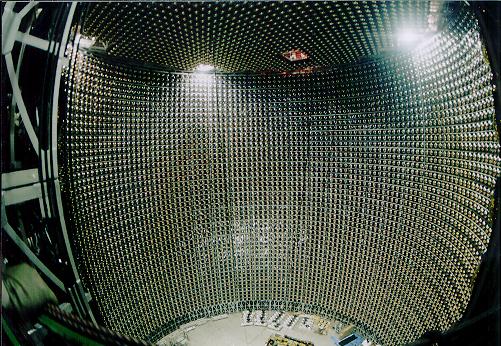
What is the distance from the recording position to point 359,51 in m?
5.20

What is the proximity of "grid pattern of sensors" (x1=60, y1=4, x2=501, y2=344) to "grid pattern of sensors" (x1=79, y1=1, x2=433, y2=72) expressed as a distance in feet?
1.43

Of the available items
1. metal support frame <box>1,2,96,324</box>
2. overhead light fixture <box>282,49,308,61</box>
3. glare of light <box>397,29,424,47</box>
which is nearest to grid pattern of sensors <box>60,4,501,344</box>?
glare of light <box>397,29,424,47</box>

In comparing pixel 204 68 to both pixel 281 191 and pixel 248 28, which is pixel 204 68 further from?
pixel 281 191

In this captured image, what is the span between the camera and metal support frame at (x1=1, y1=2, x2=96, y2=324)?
323 cm

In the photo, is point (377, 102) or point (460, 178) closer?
point (460, 178)

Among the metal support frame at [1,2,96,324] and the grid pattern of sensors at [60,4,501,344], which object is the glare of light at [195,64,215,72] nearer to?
the grid pattern of sensors at [60,4,501,344]

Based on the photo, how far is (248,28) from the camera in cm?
452

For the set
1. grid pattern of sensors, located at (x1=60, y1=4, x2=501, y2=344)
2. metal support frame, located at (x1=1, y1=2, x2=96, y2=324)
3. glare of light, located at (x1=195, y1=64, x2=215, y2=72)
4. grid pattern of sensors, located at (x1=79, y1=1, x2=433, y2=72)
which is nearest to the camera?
metal support frame, located at (x1=1, y1=2, x2=96, y2=324)

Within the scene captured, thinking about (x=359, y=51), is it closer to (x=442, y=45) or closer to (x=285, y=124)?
(x=442, y=45)

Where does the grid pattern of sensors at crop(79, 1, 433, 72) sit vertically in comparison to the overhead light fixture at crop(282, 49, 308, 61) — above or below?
above

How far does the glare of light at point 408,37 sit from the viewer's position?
450cm

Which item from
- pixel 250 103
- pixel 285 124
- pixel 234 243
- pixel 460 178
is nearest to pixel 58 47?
pixel 250 103

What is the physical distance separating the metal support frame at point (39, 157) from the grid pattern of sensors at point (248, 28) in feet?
1.92

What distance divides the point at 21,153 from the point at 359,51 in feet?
14.8
